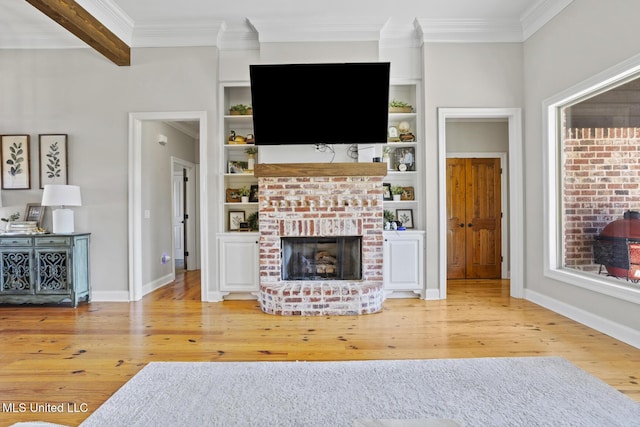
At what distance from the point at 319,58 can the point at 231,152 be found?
5.36ft

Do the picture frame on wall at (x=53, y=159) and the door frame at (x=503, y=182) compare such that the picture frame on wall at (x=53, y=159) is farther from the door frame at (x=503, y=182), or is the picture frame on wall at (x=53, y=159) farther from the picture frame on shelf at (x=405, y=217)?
the door frame at (x=503, y=182)

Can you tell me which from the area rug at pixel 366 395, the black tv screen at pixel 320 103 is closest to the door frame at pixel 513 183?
the black tv screen at pixel 320 103

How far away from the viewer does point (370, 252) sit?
3.88 meters

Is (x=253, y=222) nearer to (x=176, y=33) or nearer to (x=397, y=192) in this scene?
(x=397, y=192)

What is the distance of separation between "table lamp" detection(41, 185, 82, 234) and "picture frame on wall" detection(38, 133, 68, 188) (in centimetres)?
25

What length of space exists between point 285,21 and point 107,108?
2.41 m

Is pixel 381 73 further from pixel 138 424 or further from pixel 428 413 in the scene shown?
pixel 138 424

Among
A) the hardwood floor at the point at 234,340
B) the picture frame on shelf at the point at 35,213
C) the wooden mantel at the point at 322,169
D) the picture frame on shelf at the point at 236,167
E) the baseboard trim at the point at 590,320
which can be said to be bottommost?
the hardwood floor at the point at 234,340

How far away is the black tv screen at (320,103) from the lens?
381 cm

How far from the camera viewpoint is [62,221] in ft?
12.9

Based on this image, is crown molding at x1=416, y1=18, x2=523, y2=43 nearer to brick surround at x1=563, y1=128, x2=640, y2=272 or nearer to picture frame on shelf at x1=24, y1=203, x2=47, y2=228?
brick surround at x1=563, y1=128, x2=640, y2=272

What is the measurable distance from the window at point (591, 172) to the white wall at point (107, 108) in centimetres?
392

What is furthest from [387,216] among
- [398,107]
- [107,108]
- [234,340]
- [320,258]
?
[107,108]

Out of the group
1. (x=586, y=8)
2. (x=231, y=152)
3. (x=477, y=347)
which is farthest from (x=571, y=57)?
(x=231, y=152)
